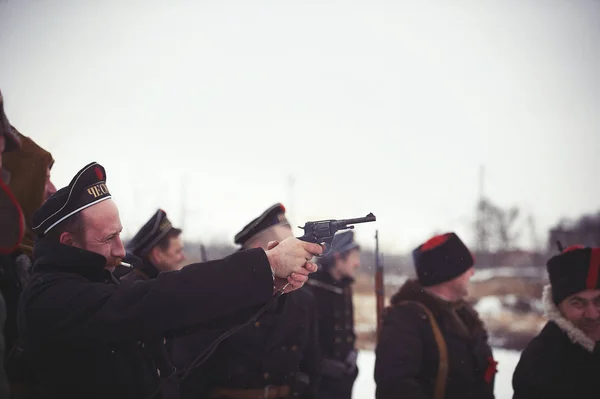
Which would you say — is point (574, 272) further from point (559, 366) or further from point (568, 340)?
point (559, 366)

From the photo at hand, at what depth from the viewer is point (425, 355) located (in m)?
3.52

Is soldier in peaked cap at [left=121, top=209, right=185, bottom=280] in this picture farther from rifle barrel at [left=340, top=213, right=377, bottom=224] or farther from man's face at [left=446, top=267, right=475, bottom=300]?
rifle barrel at [left=340, top=213, right=377, bottom=224]

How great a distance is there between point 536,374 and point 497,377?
14.9 ft

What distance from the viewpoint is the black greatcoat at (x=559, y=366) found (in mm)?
3166

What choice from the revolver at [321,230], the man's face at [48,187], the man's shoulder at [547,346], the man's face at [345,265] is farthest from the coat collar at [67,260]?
the man's face at [345,265]

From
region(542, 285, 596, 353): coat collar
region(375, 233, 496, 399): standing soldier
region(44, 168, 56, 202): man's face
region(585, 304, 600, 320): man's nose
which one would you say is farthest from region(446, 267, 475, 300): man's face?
region(44, 168, 56, 202): man's face

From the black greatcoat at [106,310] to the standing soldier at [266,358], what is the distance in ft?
5.81

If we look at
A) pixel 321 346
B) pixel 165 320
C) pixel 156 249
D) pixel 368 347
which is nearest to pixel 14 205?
pixel 165 320

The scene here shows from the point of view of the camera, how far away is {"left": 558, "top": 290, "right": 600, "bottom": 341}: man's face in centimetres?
336

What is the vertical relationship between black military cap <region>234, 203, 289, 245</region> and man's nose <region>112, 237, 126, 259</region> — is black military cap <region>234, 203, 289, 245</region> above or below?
below

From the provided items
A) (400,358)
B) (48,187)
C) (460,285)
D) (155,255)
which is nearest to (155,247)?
(155,255)

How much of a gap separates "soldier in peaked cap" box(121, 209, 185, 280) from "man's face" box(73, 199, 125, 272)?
9.42 feet

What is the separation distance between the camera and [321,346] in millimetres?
6348

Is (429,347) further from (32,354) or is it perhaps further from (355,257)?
(355,257)
